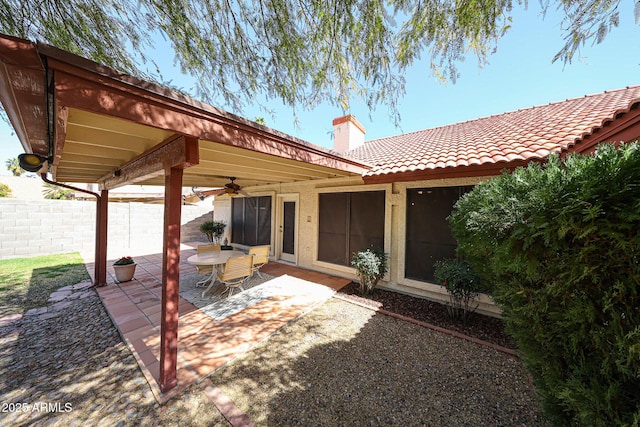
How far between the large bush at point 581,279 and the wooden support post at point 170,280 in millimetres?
3251

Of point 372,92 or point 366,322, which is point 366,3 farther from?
point 366,322

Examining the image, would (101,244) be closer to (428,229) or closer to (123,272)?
(123,272)

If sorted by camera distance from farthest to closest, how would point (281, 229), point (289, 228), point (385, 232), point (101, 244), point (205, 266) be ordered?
point (281, 229), point (289, 228), point (205, 266), point (101, 244), point (385, 232)

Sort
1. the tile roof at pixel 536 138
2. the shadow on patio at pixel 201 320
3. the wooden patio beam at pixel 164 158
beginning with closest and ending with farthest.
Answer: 1. the wooden patio beam at pixel 164 158
2. the shadow on patio at pixel 201 320
3. the tile roof at pixel 536 138

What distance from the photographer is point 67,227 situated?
1005cm

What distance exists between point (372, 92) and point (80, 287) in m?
8.47

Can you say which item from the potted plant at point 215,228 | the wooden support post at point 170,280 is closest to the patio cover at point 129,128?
the wooden support post at point 170,280

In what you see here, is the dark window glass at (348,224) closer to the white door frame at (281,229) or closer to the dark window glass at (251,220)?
the white door frame at (281,229)

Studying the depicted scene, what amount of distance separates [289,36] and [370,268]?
476 cm

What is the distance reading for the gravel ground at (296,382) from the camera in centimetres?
225

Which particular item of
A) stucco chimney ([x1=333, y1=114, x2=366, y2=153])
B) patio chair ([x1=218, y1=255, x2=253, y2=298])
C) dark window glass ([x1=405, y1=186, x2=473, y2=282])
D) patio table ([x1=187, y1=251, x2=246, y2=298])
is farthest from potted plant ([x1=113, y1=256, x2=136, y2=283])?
stucco chimney ([x1=333, y1=114, x2=366, y2=153])

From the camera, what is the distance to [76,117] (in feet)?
7.10

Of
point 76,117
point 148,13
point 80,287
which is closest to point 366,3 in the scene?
point 148,13

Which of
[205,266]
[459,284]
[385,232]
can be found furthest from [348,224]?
[205,266]
